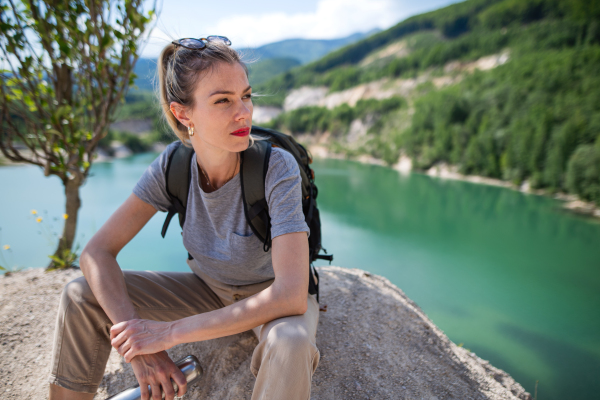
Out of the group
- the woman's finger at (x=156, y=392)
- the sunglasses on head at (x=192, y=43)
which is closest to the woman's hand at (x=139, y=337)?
the woman's finger at (x=156, y=392)

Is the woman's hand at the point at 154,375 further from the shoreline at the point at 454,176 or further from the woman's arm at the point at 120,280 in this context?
the shoreline at the point at 454,176

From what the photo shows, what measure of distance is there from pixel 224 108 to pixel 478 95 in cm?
3088

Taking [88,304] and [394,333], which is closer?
[88,304]

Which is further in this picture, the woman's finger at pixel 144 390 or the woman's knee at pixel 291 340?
the woman's finger at pixel 144 390

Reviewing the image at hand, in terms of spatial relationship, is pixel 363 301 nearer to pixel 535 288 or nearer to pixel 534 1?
pixel 535 288

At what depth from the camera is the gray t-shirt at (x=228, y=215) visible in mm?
1305

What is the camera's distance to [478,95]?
2758 cm

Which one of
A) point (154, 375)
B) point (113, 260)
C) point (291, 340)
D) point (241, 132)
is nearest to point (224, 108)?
point (241, 132)

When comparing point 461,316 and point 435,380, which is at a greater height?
point 435,380

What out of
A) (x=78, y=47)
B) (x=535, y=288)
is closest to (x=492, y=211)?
(x=535, y=288)

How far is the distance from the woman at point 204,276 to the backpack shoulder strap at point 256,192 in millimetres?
37

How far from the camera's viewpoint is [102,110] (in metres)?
3.29

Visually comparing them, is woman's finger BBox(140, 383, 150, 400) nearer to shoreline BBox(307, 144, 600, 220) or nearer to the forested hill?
the forested hill

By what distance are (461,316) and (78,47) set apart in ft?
17.6
